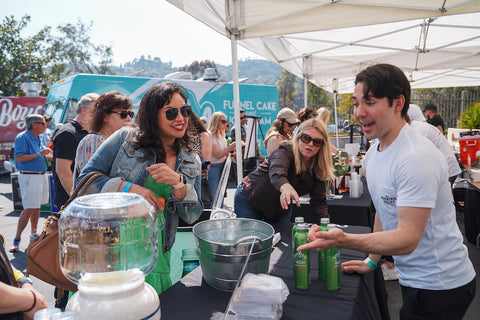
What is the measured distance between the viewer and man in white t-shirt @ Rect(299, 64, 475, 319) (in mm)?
1283

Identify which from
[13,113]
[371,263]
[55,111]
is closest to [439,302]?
[371,263]

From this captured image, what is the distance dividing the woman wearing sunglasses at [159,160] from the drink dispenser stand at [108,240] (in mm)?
373

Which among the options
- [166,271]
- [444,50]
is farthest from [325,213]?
[444,50]

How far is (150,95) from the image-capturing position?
5.91 ft

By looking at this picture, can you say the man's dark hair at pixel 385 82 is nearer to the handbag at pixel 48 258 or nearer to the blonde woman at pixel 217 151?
the handbag at pixel 48 258

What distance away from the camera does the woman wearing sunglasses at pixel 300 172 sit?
245 cm

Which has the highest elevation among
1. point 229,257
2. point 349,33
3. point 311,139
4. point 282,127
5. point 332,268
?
point 349,33

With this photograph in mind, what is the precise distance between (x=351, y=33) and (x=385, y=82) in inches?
188

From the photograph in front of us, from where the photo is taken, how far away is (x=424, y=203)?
1269 millimetres

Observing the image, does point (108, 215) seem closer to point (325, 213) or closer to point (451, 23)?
point (325, 213)

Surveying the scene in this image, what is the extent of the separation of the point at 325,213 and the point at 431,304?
3.64 feet

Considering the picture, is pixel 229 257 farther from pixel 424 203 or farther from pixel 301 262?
pixel 424 203

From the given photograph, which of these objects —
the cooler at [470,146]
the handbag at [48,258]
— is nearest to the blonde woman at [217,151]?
the cooler at [470,146]

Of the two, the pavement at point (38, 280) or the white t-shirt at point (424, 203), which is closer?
the white t-shirt at point (424, 203)
